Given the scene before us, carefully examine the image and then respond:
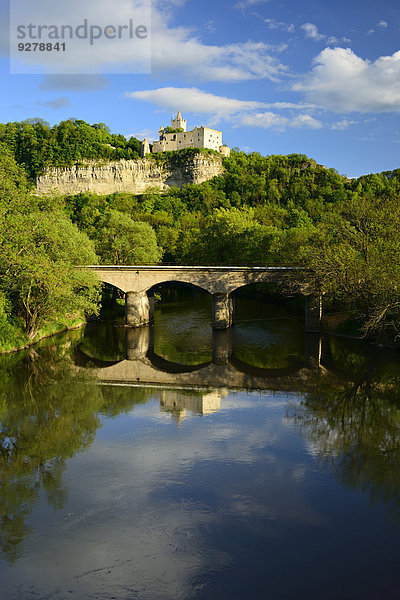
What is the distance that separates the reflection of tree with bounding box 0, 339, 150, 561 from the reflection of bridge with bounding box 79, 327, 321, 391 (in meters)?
2.81

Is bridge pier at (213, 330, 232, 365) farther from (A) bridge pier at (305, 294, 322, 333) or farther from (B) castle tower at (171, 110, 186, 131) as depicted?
(B) castle tower at (171, 110, 186, 131)

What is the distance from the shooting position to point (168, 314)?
62375mm

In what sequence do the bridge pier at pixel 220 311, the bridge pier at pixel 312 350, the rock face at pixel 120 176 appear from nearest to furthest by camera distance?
the bridge pier at pixel 312 350 → the bridge pier at pixel 220 311 → the rock face at pixel 120 176

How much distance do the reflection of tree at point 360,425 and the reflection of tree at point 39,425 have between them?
10.7 metres

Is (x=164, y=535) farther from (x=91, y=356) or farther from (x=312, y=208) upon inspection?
(x=312, y=208)

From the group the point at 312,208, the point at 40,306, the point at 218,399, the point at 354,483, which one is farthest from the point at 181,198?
the point at 354,483

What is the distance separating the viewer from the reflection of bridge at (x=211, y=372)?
31.5 meters

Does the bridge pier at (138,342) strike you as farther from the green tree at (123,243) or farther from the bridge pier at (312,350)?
the bridge pier at (312,350)

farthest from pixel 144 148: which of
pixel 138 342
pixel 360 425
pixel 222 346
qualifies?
pixel 360 425

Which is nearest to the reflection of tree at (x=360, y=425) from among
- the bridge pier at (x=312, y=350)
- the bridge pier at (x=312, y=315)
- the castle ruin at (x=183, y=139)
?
the bridge pier at (x=312, y=350)

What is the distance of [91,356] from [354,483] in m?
26.8

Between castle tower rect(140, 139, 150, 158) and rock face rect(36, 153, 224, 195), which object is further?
castle tower rect(140, 139, 150, 158)

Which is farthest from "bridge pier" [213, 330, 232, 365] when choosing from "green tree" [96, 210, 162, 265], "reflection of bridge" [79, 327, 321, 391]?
"green tree" [96, 210, 162, 265]

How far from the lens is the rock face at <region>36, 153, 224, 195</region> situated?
151000 mm
